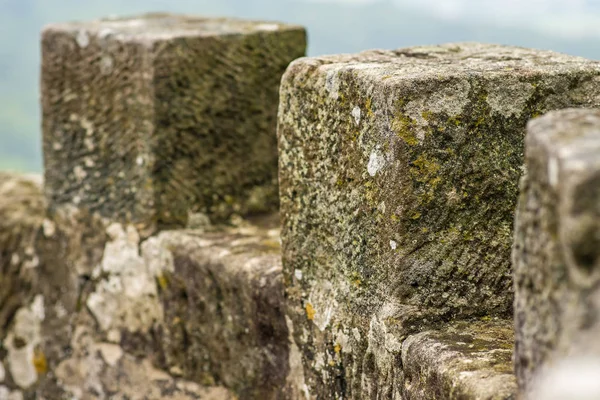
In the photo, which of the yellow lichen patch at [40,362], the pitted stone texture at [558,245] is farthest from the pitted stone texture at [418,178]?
the yellow lichen patch at [40,362]

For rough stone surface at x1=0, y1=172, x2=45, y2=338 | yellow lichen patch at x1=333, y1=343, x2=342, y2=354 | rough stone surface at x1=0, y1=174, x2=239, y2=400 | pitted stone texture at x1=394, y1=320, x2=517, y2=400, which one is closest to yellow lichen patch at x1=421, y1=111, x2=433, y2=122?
pitted stone texture at x1=394, y1=320, x2=517, y2=400

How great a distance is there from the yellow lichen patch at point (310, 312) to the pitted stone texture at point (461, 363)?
393mm

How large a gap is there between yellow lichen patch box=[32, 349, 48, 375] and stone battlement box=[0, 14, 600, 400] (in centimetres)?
1

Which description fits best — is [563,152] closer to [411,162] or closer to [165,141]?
[411,162]

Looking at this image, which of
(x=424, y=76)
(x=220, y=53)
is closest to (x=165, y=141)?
(x=220, y=53)

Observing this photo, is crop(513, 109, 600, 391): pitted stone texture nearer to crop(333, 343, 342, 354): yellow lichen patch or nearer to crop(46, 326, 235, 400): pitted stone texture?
crop(333, 343, 342, 354): yellow lichen patch

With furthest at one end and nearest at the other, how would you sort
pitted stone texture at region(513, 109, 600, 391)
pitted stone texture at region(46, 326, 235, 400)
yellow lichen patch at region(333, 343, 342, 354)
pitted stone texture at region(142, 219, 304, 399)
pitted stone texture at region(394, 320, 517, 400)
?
pitted stone texture at region(46, 326, 235, 400), pitted stone texture at region(142, 219, 304, 399), yellow lichen patch at region(333, 343, 342, 354), pitted stone texture at region(394, 320, 517, 400), pitted stone texture at region(513, 109, 600, 391)

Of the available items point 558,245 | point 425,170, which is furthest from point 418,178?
point 558,245

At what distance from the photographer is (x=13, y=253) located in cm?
346

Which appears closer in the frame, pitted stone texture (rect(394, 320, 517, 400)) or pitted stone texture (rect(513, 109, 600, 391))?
pitted stone texture (rect(513, 109, 600, 391))

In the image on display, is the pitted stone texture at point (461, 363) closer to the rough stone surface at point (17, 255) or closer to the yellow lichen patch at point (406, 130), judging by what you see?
the yellow lichen patch at point (406, 130)

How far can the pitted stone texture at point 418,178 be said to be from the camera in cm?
171

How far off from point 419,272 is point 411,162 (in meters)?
0.23

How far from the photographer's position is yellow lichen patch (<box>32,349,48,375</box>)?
3.37m
